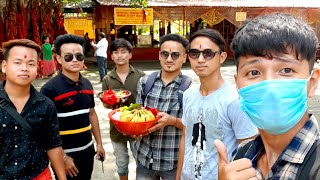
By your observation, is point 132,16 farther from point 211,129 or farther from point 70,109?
point 211,129

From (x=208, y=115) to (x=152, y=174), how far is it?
41.2 inches

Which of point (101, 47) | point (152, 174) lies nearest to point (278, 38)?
point (152, 174)

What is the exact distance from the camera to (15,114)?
2.10 metres

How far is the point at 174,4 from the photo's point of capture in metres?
14.4

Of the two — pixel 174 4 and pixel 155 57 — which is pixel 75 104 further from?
pixel 155 57

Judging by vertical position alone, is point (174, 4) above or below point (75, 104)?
above

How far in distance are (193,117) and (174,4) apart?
1293 centimetres

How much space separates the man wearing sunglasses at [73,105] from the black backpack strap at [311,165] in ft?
7.37

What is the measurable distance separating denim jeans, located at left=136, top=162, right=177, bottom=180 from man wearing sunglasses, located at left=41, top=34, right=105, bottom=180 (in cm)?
52

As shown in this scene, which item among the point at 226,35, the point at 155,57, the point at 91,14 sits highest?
the point at 91,14

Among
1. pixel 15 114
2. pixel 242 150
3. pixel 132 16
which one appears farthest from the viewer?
pixel 132 16

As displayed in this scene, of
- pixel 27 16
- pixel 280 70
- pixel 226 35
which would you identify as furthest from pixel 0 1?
pixel 226 35

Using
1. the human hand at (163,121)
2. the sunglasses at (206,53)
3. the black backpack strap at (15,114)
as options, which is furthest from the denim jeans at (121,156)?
the sunglasses at (206,53)

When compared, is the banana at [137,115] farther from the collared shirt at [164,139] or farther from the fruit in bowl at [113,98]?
the fruit in bowl at [113,98]
